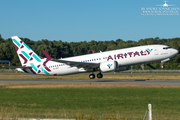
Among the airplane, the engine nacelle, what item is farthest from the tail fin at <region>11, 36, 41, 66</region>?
the engine nacelle

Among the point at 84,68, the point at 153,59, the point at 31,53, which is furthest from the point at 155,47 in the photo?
the point at 31,53

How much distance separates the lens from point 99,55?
46.0 meters

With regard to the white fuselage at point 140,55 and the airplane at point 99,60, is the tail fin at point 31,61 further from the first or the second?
the white fuselage at point 140,55

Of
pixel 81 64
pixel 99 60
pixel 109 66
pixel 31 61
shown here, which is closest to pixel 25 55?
pixel 31 61

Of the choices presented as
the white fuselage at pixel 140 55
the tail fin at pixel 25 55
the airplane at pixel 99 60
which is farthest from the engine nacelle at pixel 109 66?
the tail fin at pixel 25 55

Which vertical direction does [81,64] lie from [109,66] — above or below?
above

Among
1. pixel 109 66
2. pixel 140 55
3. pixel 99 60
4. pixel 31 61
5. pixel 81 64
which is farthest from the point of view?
pixel 31 61

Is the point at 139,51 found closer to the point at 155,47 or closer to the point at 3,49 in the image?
the point at 155,47

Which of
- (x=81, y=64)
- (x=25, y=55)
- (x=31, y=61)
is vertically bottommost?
(x=81, y=64)

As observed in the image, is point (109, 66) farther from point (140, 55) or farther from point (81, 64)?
point (140, 55)

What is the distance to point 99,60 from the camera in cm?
4566

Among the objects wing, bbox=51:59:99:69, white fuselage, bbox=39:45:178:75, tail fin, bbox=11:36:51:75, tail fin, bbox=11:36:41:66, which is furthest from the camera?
tail fin, bbox=11:36:41:66

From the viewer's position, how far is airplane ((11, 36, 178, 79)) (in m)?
43.4

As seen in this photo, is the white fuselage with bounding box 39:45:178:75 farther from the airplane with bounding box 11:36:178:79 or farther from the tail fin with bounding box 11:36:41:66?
the tail fin with bounding box 11:36:41:66
